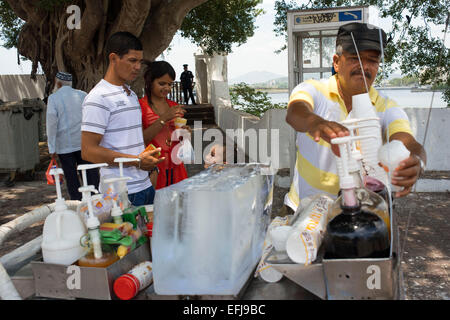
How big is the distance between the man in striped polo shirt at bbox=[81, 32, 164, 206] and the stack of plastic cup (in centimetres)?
115

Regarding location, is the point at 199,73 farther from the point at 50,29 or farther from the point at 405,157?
the point at 405,157

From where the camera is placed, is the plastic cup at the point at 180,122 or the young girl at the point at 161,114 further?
the young girl at the point at 161,114

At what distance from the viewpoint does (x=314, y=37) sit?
7.78m

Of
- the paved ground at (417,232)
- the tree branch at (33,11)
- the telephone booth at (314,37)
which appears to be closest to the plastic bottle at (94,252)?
the paved ground at (417,232)

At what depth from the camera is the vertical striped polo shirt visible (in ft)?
7.08

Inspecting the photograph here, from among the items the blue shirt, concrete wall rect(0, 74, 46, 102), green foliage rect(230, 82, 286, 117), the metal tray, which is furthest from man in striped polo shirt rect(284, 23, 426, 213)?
concrete wall rect(0, 74, 46, 102)

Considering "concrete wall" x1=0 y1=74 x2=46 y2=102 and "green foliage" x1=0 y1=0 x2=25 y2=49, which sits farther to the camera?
"concrete wall" x1=0 y1=74 x2=46 y2=102

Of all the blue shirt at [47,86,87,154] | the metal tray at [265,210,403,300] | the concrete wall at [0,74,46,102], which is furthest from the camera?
the concrete wall at [0,74,46,102]

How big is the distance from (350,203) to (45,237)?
90 cm

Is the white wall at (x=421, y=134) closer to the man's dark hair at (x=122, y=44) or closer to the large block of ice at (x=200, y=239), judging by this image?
the man's dark hair at (x=122, y=44)

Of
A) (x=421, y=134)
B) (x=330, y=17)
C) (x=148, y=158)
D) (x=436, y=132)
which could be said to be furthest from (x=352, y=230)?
(x=421, y=134)

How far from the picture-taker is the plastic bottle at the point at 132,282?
1.17m

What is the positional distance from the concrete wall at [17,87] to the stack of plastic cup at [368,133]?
80.7 feet

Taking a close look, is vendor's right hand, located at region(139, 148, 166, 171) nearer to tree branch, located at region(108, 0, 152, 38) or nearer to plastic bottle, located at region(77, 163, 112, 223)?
plastic bottle, located at region(77, 163, 112, 223)
